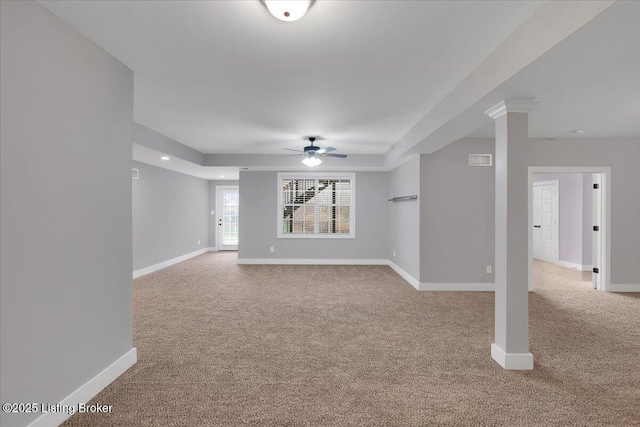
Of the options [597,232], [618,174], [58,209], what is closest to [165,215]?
[58,209]

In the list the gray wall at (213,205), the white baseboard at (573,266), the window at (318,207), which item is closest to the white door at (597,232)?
the white baseboard at (573,266)

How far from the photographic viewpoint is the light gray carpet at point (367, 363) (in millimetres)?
2223

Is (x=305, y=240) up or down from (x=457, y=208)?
down

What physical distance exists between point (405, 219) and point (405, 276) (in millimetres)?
1078

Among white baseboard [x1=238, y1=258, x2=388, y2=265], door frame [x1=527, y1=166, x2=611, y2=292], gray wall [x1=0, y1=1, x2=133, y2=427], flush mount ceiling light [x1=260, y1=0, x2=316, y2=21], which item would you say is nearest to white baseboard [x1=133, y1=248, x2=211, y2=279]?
white baseboard [x1=238, y1=258, x2=388, y2=265]

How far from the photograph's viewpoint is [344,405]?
2.30 metres

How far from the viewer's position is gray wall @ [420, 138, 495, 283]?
18.6 feet

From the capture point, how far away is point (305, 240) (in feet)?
27.5

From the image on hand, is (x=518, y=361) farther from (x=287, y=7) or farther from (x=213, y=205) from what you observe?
(x=213, y=205)

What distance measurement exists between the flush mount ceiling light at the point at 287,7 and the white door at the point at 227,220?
30.6ft

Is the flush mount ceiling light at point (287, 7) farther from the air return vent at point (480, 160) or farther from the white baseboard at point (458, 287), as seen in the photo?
the white baseboard at point (458, 287)

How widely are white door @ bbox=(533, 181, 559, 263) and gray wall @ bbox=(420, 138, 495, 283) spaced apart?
158 inches

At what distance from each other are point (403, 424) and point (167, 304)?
370cm

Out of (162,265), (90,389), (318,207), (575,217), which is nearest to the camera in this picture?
(90,389)
